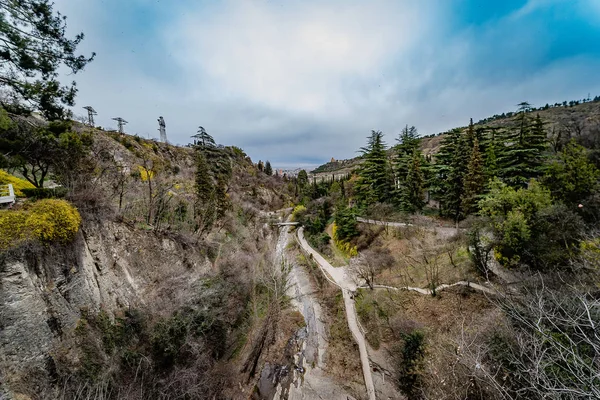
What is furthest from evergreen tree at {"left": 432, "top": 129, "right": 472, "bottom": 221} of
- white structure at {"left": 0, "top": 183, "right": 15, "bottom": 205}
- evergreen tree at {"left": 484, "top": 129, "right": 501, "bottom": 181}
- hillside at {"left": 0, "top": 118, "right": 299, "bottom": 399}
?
white structure at {"left": 0, "top": 183, "right": 15, "bottom": 205}

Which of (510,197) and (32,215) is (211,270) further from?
(510,197)

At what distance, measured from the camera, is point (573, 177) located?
48.4ft

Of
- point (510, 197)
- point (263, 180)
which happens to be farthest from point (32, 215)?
point (263, 180)

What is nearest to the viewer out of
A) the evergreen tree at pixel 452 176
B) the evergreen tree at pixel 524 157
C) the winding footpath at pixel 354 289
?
the winding footpath at pixel 354 289

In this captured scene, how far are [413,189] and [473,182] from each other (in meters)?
7.05

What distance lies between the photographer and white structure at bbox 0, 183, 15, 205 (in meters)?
8.95

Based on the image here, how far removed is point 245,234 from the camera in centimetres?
2917

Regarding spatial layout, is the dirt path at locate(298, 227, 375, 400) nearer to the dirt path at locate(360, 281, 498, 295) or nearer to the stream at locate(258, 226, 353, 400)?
the stream at locate(258, 226, 353, 400)

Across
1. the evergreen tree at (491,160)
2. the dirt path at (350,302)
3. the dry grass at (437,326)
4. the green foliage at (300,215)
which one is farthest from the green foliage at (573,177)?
the green foliage at (300,215)

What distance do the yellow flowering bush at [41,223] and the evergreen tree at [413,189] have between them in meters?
30.3

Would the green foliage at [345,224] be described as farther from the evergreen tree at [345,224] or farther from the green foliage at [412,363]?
the green foliage at [412,363]

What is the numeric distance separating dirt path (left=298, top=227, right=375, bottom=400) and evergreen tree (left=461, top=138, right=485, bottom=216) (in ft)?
46.9

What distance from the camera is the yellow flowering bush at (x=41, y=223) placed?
823cm

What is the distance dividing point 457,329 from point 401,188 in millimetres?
19869
